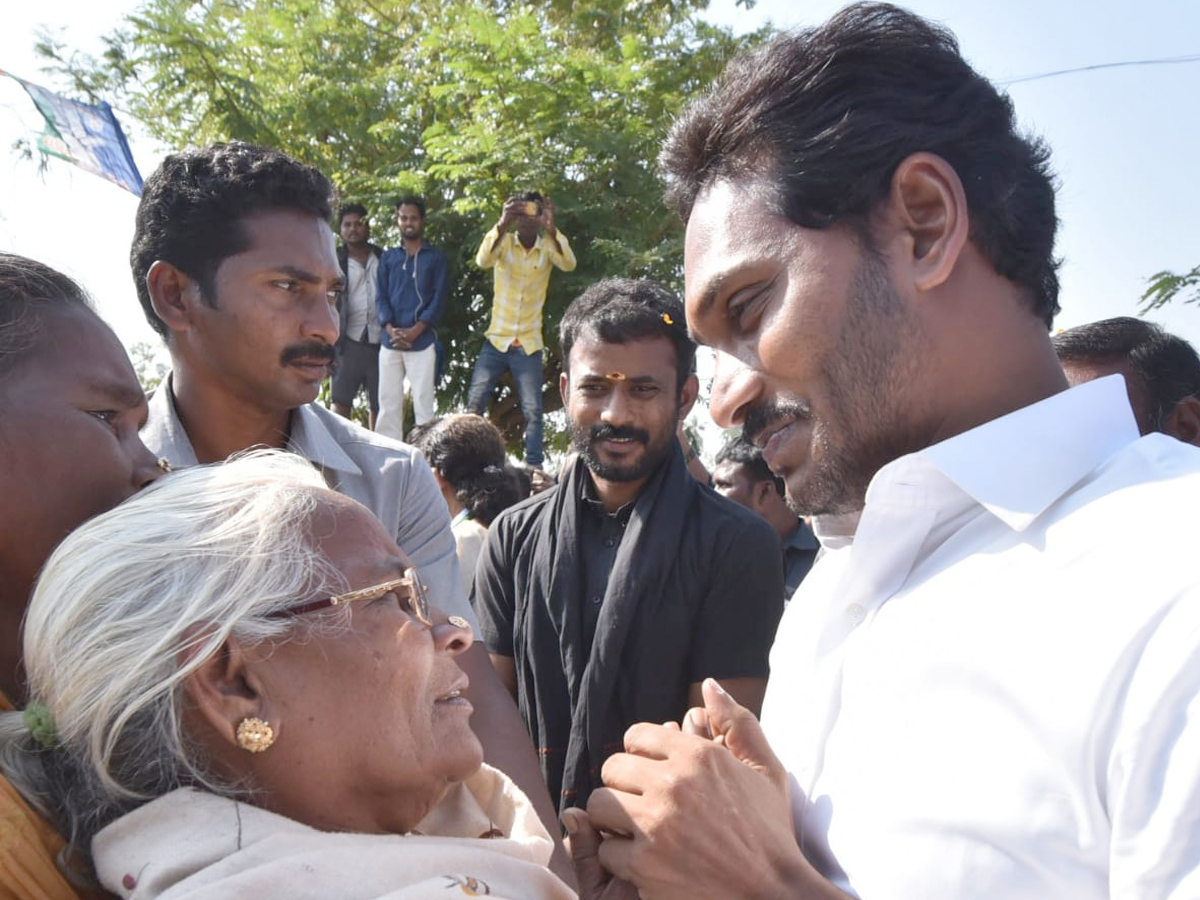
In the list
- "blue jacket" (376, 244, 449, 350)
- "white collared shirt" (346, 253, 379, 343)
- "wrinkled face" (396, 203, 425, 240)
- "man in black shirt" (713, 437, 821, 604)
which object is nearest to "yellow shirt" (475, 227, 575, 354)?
"blue jacket" (376, 244, 449, 350)

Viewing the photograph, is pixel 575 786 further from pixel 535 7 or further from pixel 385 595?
pixel 535 7

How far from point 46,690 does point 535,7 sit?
17.3 meters

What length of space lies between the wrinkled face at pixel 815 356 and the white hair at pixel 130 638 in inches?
33.4

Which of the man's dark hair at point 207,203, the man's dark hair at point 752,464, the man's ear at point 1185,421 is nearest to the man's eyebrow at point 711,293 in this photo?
the man's dark hair at point 207,203

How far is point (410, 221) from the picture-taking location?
11.4 metres

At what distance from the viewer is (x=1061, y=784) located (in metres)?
1.35

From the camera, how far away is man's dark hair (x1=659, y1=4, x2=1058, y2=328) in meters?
1.93

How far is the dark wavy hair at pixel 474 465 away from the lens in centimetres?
560

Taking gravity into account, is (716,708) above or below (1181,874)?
below

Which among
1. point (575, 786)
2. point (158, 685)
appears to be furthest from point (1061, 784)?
point (575, 786)

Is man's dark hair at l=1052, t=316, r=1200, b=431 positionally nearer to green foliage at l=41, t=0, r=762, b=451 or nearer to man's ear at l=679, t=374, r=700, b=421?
man's ear at l=679, t=374, r=700, b=421

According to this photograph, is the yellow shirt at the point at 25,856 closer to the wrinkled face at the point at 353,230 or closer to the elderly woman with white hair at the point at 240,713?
the elderly woman with white hair at the point at 240,713

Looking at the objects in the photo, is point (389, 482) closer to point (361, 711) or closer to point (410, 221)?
point (361, 711)

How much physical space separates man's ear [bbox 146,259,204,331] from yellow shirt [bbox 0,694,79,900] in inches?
70.7
